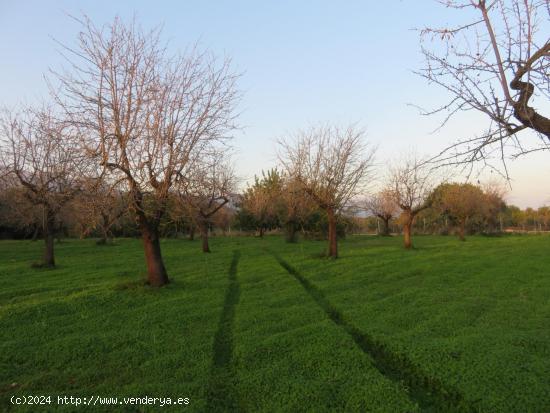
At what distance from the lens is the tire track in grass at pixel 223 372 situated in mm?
4312

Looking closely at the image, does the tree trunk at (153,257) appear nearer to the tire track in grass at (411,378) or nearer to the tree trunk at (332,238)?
the tire track in grass at (411,378)

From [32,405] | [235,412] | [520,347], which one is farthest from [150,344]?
[520,347]

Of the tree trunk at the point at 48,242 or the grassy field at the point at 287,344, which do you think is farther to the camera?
the tree trunk at the point at 48,242

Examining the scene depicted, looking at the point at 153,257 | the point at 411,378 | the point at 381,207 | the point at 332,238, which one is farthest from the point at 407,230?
the point at 411,378

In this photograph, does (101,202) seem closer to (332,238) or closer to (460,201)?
(332,238)

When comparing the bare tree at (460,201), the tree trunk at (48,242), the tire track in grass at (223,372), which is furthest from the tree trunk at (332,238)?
the bare tree at (460,201)

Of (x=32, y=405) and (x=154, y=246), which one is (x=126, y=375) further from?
(x=154, y=246)

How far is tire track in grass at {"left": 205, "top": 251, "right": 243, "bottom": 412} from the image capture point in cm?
431

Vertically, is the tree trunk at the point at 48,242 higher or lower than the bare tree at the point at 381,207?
lower

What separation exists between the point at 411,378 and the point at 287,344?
1.91m

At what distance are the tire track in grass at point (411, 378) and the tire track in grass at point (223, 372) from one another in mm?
1915

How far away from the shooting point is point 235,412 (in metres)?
4.14

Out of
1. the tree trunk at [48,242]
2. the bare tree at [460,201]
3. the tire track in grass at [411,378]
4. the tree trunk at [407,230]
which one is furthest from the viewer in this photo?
the bare tree at [460,201]

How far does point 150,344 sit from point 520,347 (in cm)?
548
